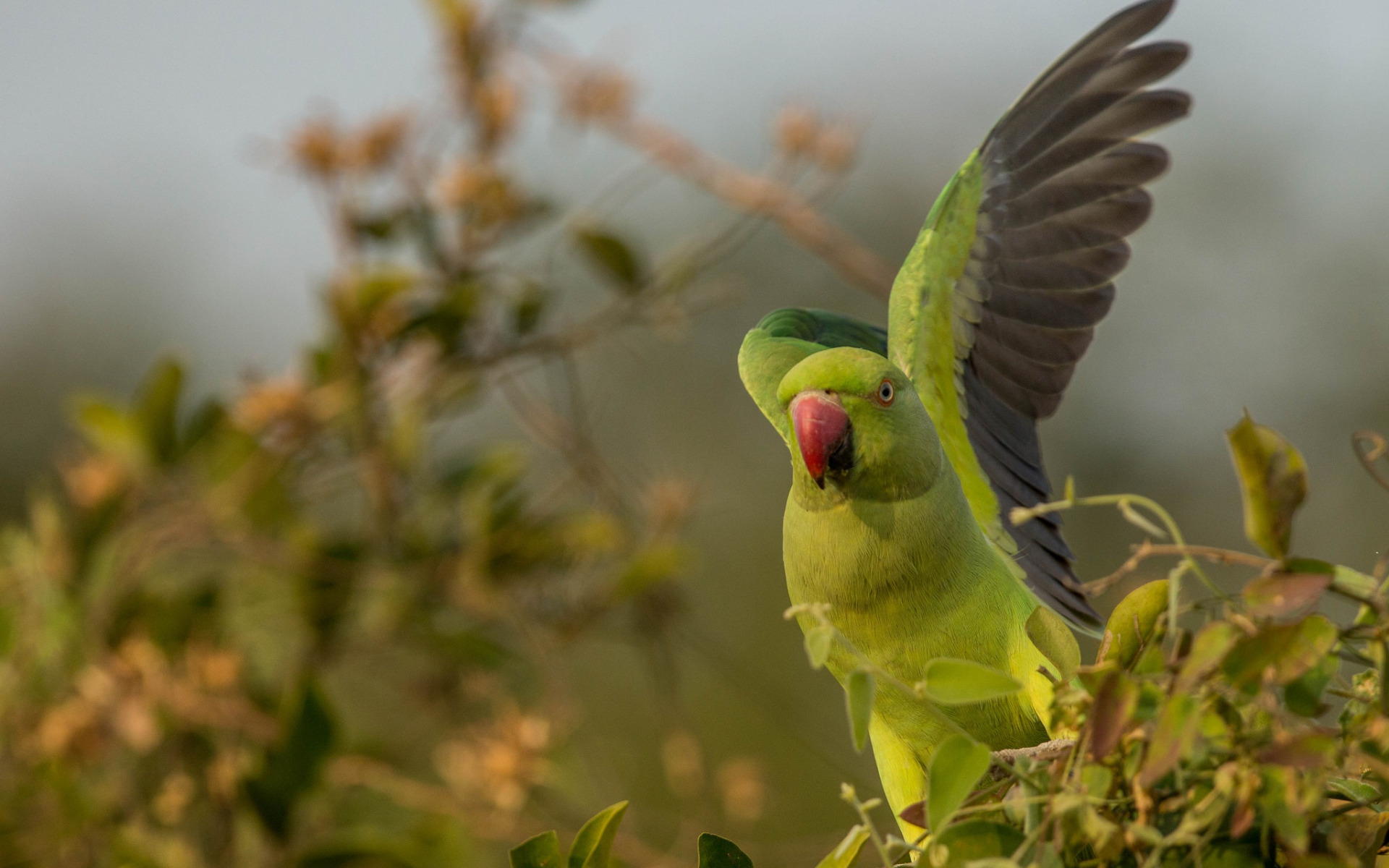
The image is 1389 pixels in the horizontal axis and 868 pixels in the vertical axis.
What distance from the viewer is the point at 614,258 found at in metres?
2.21

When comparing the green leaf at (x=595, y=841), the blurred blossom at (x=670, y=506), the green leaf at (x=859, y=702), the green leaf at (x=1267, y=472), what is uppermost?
the green leaf at (x=1267, y=472)

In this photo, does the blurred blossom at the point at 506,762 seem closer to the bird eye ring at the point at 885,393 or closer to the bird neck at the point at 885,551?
the bird neck at the point at 885,551

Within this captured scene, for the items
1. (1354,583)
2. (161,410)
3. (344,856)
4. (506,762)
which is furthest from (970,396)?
(161,410)

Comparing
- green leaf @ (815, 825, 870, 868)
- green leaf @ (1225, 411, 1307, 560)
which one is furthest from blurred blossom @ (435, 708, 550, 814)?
green leaf @ (1225, 411, 1307, 560)

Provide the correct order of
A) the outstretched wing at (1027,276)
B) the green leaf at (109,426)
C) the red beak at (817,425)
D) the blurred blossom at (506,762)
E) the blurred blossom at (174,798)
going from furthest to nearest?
the green leaf at (109,426), the blurred blossom at (174,798), the blurred blossom at (506,762), the outstretched wing at (1027,276), the red beak at (817,425)

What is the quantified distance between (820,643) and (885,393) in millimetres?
682

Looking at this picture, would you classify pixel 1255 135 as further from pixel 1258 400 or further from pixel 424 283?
pixel 424 283

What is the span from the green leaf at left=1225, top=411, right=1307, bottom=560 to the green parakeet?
29.5 inches

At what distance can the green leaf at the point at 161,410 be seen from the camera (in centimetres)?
216

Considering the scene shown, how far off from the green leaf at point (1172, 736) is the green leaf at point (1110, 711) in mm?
21

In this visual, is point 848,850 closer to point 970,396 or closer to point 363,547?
point 970,396

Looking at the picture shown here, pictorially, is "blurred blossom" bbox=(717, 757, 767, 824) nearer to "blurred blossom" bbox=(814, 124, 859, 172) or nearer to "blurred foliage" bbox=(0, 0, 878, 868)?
"blurred foliage" bbox=(0, 0, 878, 868)

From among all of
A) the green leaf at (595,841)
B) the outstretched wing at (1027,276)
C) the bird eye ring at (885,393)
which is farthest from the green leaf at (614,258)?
the green leaf at (595,841)

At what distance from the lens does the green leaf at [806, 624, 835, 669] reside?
2.55ft
